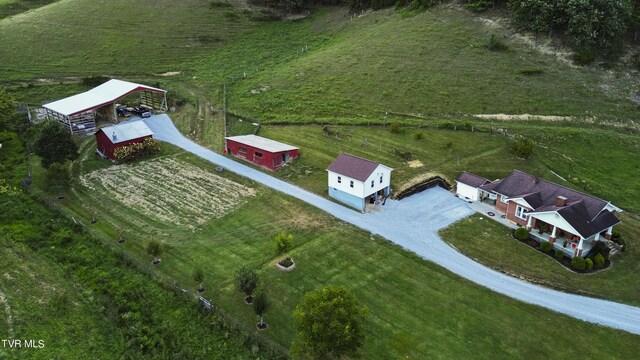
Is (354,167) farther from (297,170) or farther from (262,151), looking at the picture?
(262,151)

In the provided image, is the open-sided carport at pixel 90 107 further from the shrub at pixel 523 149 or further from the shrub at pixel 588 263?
the shrub at pixel 588 263

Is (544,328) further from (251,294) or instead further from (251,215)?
(251,215)

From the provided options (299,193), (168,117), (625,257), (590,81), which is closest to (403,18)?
(590,81)

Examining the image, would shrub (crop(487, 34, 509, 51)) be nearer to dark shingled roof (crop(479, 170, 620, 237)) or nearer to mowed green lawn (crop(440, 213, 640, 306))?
dark shingled roof (crop(479, 170, 620, 237))

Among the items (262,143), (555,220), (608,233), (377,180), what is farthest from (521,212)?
(262,143)

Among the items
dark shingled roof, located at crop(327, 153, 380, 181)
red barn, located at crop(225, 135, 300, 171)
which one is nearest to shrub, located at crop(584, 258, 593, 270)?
dark shingled roof, located at crop(327, 153, 380, 181)

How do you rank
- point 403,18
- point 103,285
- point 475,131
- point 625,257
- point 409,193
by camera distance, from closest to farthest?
point 103,285 < point 625,257 < point 409,193 < point 475,131 < point 403,18
